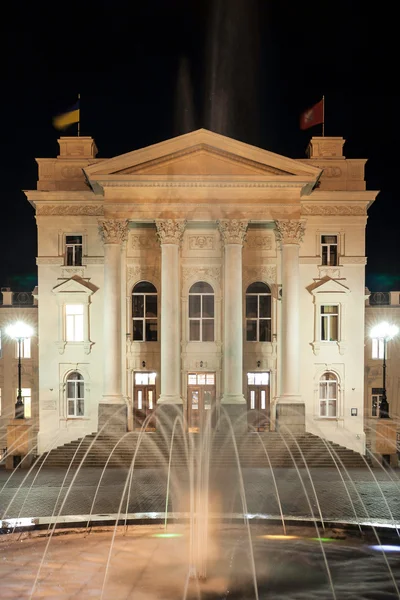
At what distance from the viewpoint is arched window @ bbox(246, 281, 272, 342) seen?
30500 millimetres

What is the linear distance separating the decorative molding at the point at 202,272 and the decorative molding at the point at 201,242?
45.7 inches

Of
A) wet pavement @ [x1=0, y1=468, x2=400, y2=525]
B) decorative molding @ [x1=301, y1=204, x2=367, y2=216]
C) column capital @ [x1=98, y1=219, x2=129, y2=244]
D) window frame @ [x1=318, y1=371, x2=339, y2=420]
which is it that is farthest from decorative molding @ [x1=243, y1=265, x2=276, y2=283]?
wet pavement @ [x1=0, y1=468, x2=400, y2=525]

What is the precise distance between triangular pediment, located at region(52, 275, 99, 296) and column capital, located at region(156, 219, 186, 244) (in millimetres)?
5113

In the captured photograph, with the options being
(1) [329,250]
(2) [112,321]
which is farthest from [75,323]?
(1) [329,250]

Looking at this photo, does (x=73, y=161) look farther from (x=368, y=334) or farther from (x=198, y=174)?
(x=368, y=334)

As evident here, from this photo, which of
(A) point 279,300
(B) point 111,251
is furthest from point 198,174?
(A) point 279,300

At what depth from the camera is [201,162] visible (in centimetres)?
2842

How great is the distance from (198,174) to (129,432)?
13.7 metres

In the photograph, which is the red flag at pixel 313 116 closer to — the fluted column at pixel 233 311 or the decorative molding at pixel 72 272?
the fluted column at pixel 233 311

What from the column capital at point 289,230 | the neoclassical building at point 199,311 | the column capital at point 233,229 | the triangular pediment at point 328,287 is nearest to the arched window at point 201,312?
the neoclassical building at point 199,311

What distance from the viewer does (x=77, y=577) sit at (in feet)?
37.0

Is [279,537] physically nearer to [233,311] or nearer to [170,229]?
[233,311]

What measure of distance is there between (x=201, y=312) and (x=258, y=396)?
5670 millimetres

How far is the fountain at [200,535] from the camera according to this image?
35.9ft
